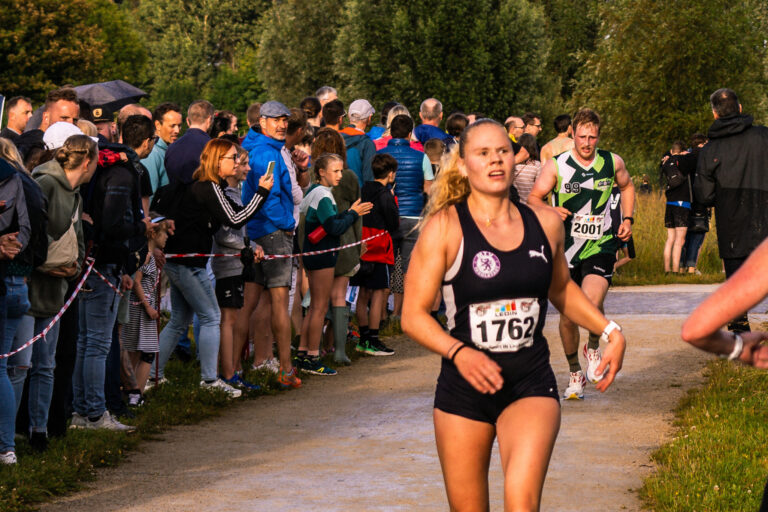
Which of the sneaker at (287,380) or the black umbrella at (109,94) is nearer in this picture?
the sneaker at (287,380)

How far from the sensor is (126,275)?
9391mm

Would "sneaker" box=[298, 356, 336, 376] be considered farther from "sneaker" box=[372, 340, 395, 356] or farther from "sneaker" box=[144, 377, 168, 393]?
"sneaker" box=[144, 377, 168, 393]

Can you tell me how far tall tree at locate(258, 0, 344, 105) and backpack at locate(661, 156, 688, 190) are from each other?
3706 cm

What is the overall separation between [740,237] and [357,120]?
16.0ft

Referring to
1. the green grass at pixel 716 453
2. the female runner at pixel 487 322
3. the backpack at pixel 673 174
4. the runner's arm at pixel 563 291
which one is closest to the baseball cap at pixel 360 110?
the green grass at pixel 716 453

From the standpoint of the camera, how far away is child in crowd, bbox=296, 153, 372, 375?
1188cm

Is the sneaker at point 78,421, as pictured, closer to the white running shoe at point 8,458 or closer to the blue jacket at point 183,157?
the white running shoe at point 8,458

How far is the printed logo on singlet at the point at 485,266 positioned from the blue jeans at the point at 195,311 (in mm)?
5439

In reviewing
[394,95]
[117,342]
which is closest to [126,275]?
[117,342]

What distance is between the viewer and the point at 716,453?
7.83m

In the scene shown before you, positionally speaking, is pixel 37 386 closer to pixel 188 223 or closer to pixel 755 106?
pixel 188 223

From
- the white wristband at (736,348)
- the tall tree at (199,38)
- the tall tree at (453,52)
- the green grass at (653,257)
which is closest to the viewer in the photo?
the white wristband at (736,348)

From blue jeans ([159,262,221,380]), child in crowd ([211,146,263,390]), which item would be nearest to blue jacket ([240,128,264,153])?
child in crowd ([211,146,263,390])

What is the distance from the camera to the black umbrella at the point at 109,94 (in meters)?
14.6
